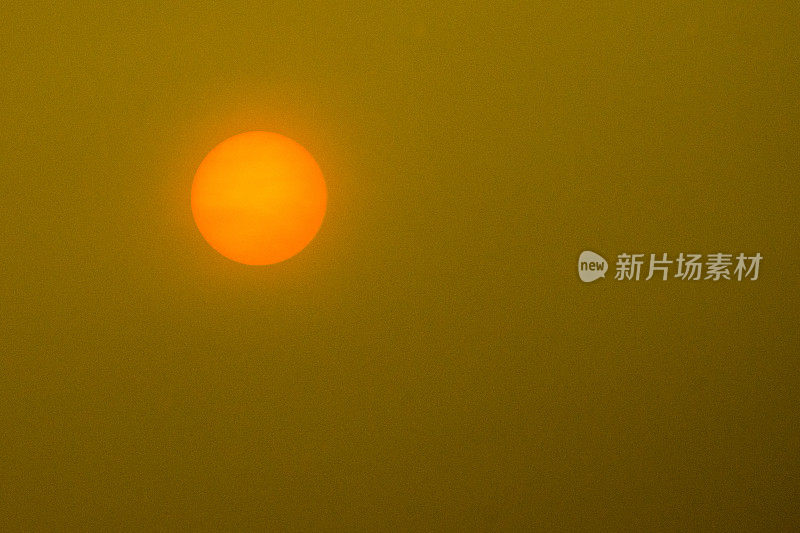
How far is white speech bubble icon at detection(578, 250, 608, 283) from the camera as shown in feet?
6.56

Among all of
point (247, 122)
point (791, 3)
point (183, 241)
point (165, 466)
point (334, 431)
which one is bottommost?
point (165, 466)

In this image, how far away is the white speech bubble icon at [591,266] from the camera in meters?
2.00

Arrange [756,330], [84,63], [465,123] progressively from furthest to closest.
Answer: [756,330]
[465,123]
[84,63]

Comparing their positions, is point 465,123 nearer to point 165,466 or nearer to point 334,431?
point 334,431

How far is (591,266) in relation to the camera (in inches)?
79.0

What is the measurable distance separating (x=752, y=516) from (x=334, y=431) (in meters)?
1.25

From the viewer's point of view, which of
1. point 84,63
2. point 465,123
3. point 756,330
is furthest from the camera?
point 756,330

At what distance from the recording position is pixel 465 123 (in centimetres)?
191

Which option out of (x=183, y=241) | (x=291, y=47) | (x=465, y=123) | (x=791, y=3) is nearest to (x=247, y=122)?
(x=291, y=47)

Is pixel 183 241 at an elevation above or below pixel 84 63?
below

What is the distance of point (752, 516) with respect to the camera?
219 centimetres

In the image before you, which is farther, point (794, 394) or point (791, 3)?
point (794, 394)

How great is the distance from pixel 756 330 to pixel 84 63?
1887 mm

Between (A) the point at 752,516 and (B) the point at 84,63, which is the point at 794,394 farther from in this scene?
(B) the point at 84,63
